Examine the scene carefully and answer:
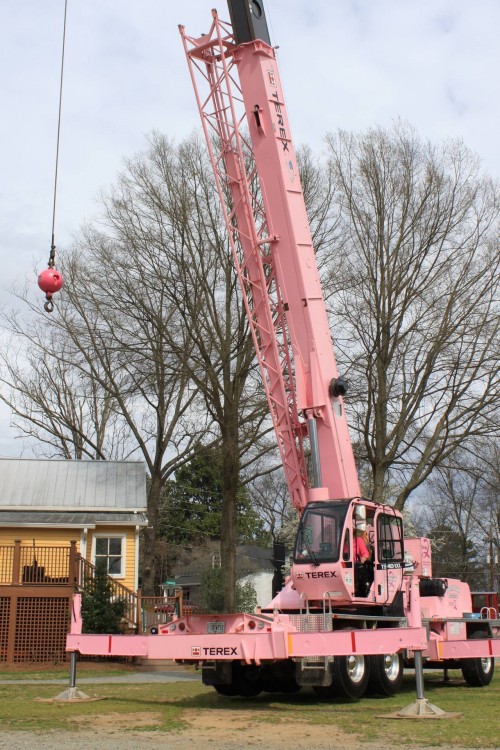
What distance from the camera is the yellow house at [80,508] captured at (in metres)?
26.4

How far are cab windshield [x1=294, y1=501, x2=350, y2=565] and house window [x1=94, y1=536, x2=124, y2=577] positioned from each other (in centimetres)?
1480

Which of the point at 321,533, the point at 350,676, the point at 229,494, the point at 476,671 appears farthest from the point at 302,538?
the point at 229,494

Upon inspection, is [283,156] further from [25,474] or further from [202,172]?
[25,474]

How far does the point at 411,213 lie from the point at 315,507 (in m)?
14.4

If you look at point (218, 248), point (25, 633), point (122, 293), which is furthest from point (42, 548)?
point (218, 248)

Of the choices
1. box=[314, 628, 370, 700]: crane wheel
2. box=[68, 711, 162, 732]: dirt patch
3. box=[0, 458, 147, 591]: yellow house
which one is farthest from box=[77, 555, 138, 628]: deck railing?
box=[68, 711, 162, 732]: dirt patch

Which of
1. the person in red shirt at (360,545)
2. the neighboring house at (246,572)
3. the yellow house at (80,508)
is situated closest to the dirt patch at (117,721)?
the person in red shirt at (360,545)

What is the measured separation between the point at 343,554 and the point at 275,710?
2387 mm

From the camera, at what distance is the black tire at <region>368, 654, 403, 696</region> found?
1334 centimetres

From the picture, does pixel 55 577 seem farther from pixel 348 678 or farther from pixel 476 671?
pixel 348 678

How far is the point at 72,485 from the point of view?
95.2ft

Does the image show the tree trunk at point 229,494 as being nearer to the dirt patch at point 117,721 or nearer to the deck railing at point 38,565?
the deck railing at point 38,565

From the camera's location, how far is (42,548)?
25.0 m

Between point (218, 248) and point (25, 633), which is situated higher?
point (218, 248)
